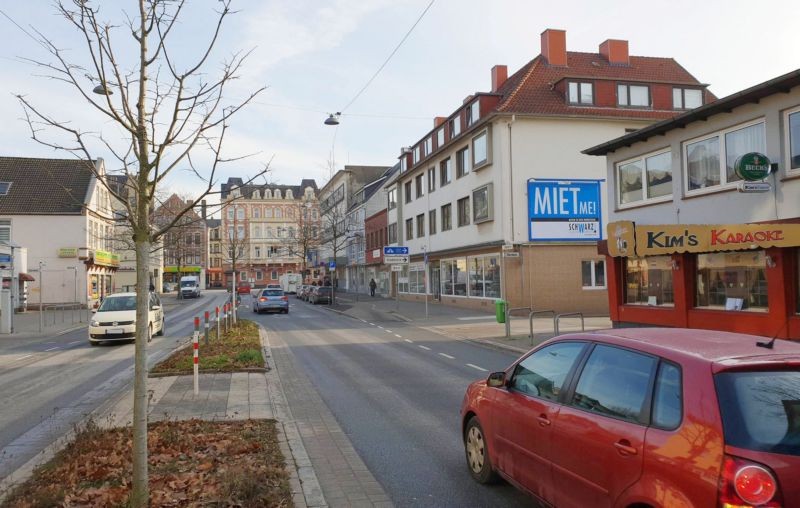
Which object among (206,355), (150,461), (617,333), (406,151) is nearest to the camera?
(617,333)

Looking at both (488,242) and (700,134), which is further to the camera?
(488,242)

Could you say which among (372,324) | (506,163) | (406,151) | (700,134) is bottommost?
(372,324)

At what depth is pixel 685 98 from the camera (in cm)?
3114

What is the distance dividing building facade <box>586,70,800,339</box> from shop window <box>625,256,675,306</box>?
1.1 inches

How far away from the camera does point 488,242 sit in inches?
1162

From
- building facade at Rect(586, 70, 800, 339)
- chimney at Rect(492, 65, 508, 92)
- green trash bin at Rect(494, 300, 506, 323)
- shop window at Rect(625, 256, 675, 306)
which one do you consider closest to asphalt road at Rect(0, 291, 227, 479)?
green trash bin at Rect(494, 300, 506, 323)

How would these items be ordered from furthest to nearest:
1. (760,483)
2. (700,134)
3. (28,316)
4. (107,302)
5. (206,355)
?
1. (28,316)
2. (107,302)
3. (700,134)
4. (206,355)
5. (760,483)

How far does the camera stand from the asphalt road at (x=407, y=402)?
5.25 metres

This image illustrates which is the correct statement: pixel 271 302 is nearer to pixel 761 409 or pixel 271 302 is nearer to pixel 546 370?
pixel 546 370

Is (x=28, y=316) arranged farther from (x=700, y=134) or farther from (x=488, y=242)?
(x=700, y=134)

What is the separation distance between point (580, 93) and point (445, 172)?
9.77 m

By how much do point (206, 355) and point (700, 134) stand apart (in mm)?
12918

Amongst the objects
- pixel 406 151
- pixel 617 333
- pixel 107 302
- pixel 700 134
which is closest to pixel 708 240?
pixel 700 134

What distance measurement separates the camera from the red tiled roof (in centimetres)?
2930
